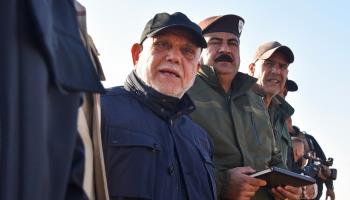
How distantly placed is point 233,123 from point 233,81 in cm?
45

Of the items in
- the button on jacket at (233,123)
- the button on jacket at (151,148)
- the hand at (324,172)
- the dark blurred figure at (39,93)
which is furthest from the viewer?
the hand at (324,172)

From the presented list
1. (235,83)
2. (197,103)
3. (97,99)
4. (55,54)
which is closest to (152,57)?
(197,103)

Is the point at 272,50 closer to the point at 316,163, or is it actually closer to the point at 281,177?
the point at 316,163

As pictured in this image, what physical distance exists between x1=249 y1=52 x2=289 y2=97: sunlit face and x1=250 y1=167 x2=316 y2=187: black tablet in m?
1.75

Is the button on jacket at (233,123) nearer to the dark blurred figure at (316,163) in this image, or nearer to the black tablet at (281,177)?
the black tablet at (281,177)

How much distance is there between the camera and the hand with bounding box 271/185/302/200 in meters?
3.63

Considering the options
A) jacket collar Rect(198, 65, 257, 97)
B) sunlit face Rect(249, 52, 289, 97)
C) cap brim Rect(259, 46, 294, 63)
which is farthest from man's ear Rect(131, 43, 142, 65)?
cap brim Rect(259, 46, 294, 63)

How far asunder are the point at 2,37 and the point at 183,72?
6.55ft

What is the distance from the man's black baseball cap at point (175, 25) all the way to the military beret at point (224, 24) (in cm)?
119

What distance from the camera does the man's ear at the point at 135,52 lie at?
329 cm

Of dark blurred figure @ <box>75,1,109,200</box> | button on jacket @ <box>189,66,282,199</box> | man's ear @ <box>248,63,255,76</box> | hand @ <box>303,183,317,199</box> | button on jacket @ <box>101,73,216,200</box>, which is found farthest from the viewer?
man's ear @ <box>248,63,255,76</box>

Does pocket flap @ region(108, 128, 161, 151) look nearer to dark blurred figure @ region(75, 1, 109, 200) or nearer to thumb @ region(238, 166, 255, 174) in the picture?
dark blurred figure @ region(75, 1, 109, 200)

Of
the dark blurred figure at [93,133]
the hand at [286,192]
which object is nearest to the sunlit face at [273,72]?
the hand at [286,192]

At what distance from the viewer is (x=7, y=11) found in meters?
1.15
